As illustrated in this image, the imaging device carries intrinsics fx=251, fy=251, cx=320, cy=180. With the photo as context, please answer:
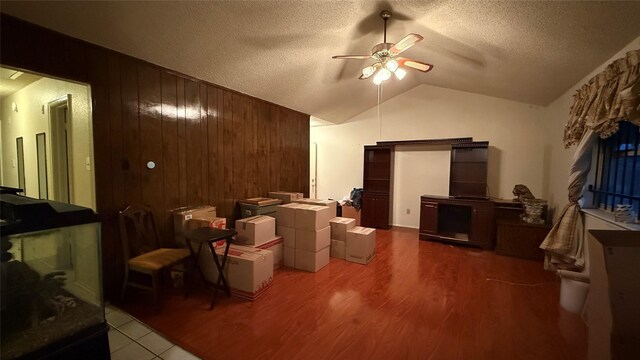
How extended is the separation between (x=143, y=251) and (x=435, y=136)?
4846 mm

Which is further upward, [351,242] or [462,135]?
[462,135]

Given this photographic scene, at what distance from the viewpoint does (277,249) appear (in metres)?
3.13

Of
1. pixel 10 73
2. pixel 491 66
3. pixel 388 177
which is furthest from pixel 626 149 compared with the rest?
pixel 10 73

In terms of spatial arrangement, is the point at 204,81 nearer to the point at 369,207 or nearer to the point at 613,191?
the point at 369,207

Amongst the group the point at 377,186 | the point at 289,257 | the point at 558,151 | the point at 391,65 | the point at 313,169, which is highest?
the point at 391,65

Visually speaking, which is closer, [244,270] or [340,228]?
[244,270]

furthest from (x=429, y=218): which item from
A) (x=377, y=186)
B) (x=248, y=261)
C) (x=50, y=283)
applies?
(x=50, y=283)

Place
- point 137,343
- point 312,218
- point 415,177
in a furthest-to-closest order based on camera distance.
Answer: point 415,177
point 312,218
point 137,343

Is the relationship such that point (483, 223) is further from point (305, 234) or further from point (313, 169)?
point (313, 169)

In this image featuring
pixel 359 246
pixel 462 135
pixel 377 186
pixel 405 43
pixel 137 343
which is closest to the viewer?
pixel 137 343

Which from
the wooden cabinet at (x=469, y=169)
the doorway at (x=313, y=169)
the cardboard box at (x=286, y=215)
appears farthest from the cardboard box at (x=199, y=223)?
the wooden cabinet at (x=469, y=169)

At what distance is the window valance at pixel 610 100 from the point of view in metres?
1.73

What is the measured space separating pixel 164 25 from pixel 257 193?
237 centimetres

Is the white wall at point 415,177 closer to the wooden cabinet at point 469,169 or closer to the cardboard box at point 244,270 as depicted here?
the wooden cabinet at point 469,169
